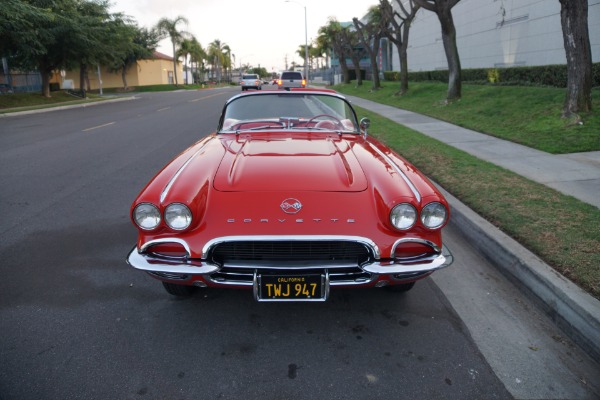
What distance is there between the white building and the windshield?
12989 millimetres

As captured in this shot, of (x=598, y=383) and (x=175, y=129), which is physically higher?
(x=175, y=129)

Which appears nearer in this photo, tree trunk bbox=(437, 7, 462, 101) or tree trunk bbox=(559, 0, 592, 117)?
tree trunk bbox=(559, 0, 592, 117)

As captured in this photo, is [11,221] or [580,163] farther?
[580,163]

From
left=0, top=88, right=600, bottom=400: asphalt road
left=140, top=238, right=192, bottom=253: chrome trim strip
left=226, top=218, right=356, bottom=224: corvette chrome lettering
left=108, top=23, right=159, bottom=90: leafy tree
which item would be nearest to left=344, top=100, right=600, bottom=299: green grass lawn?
left=0, top=88, right=600, bottom=400: asphalt road

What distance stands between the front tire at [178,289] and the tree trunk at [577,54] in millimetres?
9209

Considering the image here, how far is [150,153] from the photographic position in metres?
9.02

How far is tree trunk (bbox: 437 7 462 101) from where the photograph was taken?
14.4 metres

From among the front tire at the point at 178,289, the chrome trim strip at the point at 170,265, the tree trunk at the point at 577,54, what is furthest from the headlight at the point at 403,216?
the tree trunk at the point at 577,54

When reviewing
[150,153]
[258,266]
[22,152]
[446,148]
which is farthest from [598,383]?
[22,152]

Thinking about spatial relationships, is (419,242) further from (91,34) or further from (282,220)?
(91,34)

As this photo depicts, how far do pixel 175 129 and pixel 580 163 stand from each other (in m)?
10.2

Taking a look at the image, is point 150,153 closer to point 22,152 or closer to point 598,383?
point 22,152

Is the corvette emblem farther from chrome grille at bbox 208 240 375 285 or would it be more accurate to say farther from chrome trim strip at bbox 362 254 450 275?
chrome trim strip at bbox 362 254 450 275

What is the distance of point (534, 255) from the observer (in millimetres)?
3547
